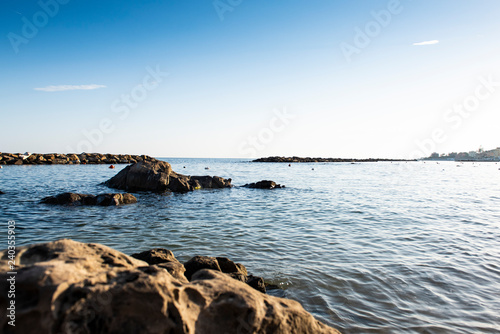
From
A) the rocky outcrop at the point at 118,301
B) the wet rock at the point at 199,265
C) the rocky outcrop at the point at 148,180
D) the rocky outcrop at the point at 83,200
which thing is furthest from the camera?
the rocky outcrop at the point at 148,180

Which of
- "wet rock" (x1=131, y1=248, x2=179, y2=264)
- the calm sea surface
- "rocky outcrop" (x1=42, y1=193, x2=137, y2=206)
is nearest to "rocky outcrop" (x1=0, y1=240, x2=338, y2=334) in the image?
"wet rock" (x1=131, y1=248, x2=179, y2=264)

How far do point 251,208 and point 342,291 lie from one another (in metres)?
11.4

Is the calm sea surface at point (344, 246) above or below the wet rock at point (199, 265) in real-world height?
below

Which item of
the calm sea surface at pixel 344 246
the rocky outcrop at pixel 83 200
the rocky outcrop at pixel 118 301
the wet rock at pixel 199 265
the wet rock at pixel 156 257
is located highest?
the rocky outcrop at pixel 118 301

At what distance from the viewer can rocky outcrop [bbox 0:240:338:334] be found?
2703 millimetres

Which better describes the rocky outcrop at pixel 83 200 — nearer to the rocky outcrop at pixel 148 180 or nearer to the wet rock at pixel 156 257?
the rocky outcrop at pixel 148 180

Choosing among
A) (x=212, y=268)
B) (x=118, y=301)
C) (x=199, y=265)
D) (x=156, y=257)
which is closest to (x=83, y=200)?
(x=156, y=257)

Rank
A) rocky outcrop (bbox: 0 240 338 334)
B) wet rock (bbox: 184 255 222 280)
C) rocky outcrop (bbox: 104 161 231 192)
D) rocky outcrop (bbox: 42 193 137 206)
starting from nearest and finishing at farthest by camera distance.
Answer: rocky outcrop (bbox: 0 240 338 334), wet rock (bbox: 184 255 222 280), rocky outcrop (bbox: 42 193 137 206), rocky outcrop (bbox: 104 161 231 192)

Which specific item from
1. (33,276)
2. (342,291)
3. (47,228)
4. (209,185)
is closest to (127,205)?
(47,228)

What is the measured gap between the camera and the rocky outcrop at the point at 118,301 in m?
2.70

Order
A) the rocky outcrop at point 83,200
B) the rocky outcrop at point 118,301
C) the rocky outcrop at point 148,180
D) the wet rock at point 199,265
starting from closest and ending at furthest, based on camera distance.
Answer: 1. the rocky outcrop at point 118,301
2. the wet rock at point 199,265
3. the rocky outcrop at point 83,200
4. the rocky outcrop at point 148,180

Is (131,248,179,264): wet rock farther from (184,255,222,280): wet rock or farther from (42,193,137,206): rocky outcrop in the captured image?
(42,193,137,206): rocky outcrop

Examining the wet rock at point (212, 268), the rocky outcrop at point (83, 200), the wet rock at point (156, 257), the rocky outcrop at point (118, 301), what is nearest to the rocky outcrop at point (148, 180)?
the rocky outcrop at point (83, 200)

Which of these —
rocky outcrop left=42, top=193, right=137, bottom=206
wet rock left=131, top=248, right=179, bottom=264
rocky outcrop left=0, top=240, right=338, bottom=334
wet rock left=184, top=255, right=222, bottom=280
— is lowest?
rocky outcrop left=42, top=193, right=137, bottom=206
